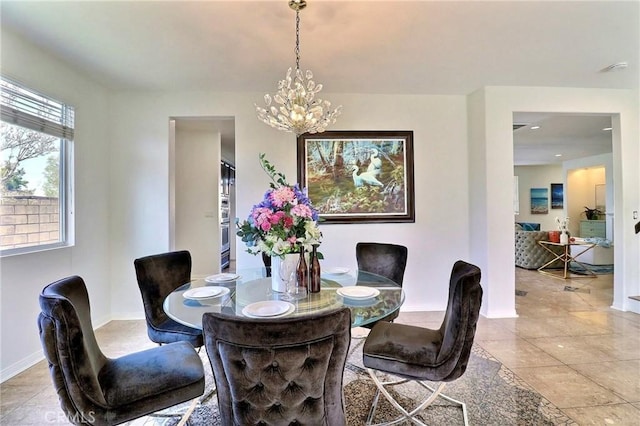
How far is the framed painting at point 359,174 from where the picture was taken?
3.69 meters

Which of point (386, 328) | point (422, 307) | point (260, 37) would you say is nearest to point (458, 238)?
point (422, 307)

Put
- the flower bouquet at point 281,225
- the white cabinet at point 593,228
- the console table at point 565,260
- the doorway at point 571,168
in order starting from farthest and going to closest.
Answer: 1. the white cabinet at point 593,228
2. the console table at point 565,260
3. the doorway at point 571,168
4. the flower bouquet at point 281,225

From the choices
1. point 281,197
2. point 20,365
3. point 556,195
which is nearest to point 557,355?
point 281,197

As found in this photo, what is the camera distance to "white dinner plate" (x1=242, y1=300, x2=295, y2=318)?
1.43 metres

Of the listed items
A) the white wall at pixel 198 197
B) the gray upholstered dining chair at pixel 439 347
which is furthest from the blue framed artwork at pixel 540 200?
the gray upholstered dining chair at pixel 439 347

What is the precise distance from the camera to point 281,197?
1727 millimetres

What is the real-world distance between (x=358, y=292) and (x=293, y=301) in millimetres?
416

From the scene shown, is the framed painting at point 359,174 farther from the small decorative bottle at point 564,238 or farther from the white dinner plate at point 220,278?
the small decorative bottle at point 564,238

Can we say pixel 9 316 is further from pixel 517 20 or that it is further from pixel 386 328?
pixel 517 20

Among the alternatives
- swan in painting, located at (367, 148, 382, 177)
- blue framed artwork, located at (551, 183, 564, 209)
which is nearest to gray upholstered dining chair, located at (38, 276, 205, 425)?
swan in painting, located at (367, 148, 382, 177)

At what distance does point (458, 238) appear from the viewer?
3.84 m

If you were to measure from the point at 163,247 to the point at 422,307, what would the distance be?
326 centimetres

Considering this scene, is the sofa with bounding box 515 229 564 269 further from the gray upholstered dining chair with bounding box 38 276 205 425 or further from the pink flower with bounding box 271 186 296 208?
the gray upholstered dining chair with bounding box 38 276 205 425

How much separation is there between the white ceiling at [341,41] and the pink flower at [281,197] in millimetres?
1325
